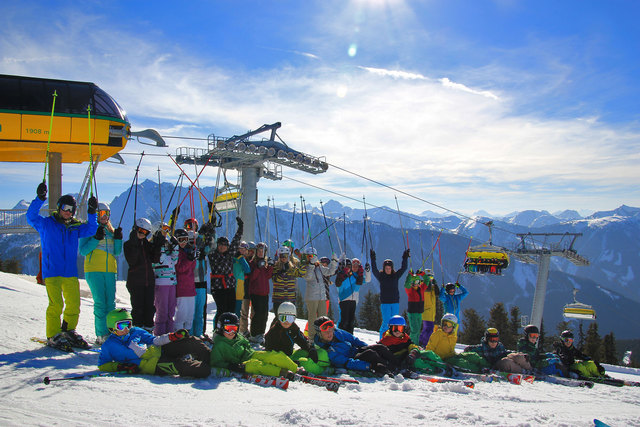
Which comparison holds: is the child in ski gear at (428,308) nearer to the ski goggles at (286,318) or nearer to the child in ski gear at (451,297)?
the child in ski gear at (451,297)

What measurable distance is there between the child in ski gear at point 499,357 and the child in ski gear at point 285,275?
335 centimetres

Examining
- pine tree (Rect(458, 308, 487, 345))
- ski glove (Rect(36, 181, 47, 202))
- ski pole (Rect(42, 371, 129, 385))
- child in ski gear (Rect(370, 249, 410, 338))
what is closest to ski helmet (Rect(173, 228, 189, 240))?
ski glove (Rect(36, 181, 47, 202))

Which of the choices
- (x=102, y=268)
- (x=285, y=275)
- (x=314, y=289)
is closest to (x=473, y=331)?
(x=314, y=289)

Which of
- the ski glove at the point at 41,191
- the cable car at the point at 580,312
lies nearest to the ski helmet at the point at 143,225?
the ski glove at the point at 41,191

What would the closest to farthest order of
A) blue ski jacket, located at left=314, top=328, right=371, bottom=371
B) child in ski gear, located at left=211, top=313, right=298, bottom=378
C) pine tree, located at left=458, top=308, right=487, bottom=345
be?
1. child in ski gear, located at left=211, top=313, right=298, bottom=378
2. blue ski jacket, located at left=314, top=328, right=371, bottom=371
3. pine tree, located at left=458, top=308, right=487, bottom=345

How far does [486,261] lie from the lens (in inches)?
1174

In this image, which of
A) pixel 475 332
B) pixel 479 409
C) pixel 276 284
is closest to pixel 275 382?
pixel 479 409

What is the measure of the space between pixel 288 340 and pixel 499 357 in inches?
135

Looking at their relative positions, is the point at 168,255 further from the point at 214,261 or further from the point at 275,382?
the point at 275,382

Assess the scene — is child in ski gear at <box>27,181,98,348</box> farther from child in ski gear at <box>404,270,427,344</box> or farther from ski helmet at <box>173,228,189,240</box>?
child in ski gear at <box>404,270,427,344</box>

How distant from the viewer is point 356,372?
19.4 ft

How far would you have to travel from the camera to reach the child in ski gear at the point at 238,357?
5.13 meters

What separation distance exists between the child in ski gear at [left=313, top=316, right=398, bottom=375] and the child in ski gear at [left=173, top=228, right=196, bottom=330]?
1.90 meters

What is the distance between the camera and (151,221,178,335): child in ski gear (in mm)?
6344
